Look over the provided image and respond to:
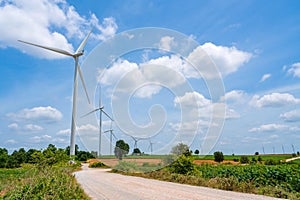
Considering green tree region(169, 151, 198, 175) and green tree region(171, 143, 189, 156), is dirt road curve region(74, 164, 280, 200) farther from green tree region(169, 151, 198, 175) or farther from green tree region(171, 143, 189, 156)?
green tree region(171, 143, 189, 156)

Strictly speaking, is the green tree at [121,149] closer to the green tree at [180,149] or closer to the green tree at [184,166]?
the green tree at [184,166]

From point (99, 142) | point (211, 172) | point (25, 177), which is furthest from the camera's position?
point (211, 172)

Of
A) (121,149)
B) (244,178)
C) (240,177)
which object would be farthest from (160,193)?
(240,177)

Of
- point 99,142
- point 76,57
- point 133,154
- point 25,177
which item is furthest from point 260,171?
point 76,57

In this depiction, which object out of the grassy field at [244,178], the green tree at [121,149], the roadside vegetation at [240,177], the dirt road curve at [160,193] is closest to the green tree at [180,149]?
the roadside vegetation at [240,177]

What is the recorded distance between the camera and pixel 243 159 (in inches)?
2217

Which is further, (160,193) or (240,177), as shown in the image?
(240,177)

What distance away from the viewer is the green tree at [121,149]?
18.2 meters

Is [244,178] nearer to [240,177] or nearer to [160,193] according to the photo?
[240,177]

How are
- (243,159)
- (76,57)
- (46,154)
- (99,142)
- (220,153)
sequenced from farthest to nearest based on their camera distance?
(220,153) < (243,159) < (76,57) < (46,154) < (99,142)

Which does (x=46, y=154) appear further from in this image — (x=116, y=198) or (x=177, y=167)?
(x=116, y=198)

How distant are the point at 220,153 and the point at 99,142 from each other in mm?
53294

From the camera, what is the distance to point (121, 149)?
61.1 feet

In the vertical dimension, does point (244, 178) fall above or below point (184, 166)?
below
